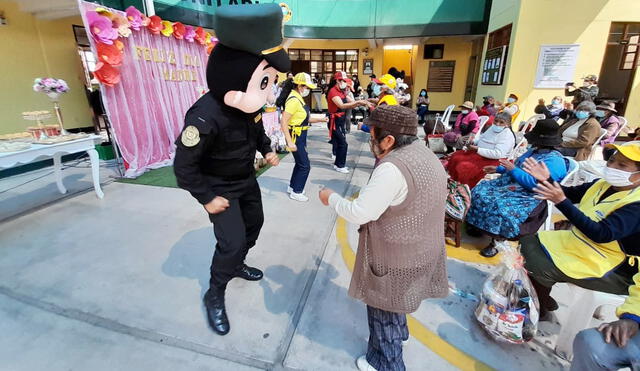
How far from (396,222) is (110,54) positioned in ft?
17.0

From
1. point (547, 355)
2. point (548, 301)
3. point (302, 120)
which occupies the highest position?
point (302, 120)

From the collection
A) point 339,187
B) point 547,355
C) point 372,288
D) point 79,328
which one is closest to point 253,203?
point 372,288

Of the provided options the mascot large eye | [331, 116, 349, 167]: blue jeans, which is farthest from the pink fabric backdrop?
the mascot large eye

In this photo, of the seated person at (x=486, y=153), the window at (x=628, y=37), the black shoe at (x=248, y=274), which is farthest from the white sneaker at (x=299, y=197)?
the window at (x=628, y=37)

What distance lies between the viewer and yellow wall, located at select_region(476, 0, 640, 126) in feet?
25.3

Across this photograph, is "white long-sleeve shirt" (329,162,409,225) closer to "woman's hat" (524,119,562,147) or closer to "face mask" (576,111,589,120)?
"woman's hat" (524,119,562,147)

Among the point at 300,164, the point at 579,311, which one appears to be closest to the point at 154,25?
the point at 300,164

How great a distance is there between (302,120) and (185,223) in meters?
1.95

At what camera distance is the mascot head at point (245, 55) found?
1.61 metres

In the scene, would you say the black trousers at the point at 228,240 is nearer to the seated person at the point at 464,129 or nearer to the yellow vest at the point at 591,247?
the yellow vest at the point at 591,247

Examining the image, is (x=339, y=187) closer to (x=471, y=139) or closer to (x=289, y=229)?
(x=289, y=229)

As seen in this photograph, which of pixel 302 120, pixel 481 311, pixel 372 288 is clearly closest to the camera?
pixel 372 288

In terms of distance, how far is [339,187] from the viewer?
4.90 m

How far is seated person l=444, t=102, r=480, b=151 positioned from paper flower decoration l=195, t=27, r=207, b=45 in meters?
5.25
